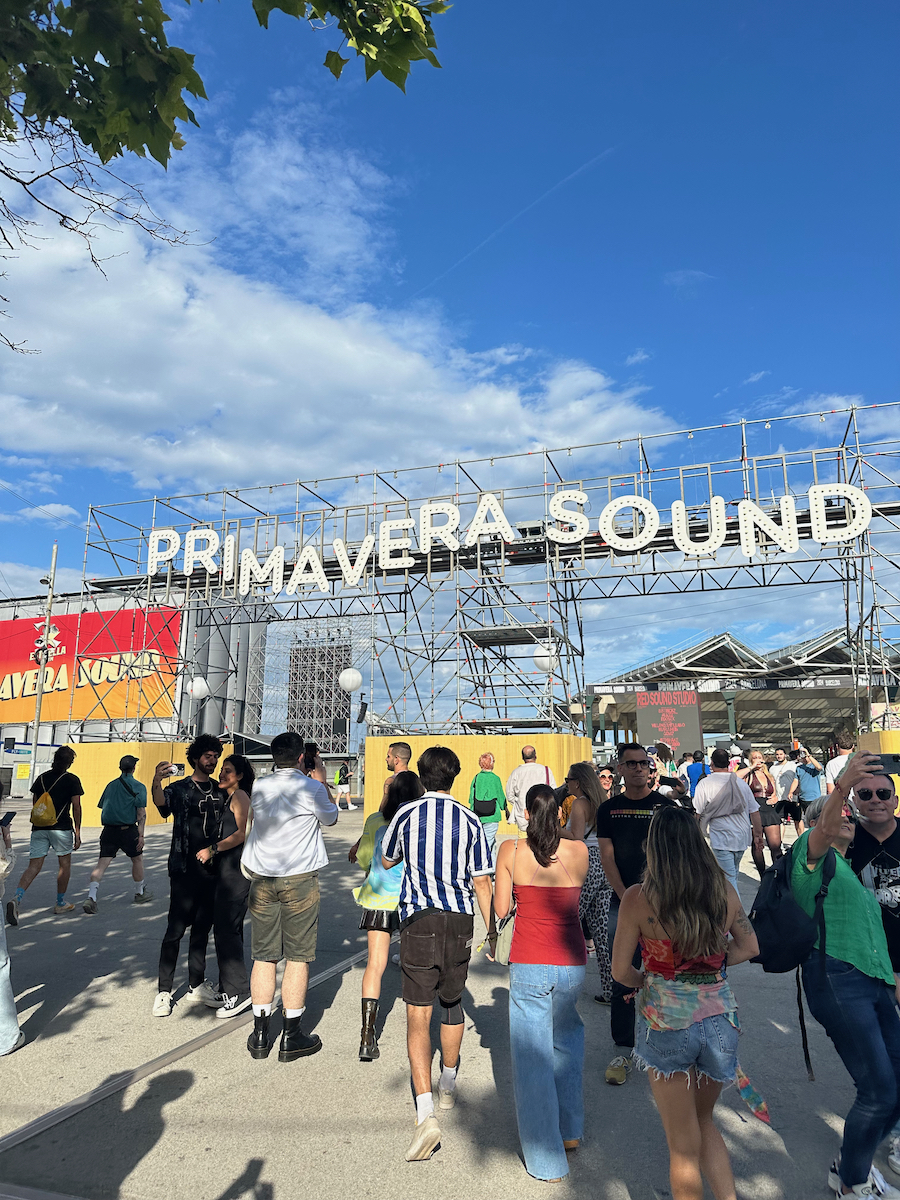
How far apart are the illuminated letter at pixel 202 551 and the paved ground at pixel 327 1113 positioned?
18.1 meters

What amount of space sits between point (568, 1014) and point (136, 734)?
25017 mm

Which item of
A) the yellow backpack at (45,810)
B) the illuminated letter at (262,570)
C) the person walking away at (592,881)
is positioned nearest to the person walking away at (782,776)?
the person walking away at (592,881)

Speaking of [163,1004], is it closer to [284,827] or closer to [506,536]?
[284,827]

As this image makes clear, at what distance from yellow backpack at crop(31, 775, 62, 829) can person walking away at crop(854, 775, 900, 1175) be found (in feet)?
25.8

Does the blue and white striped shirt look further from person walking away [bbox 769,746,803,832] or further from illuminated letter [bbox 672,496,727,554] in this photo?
illuminated letter [bbox 672,496,727,554]

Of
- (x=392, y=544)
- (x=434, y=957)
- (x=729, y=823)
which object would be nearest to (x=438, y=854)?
(x=434, y=957)

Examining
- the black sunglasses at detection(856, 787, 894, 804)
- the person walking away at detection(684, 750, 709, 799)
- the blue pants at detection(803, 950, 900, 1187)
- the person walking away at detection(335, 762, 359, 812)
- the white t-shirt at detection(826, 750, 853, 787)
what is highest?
the black sunglasses at detection(856, 787, 894, 804)

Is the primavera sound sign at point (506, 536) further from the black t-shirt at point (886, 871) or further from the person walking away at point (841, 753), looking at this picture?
the black t-shirt at point (886, 871)

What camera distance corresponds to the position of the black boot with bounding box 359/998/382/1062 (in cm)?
446

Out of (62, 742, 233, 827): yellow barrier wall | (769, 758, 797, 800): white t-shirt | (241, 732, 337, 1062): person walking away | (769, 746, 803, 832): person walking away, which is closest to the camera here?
(241, 732, 337, 1062): person walking away

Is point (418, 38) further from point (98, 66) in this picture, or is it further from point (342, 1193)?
point (342, 1193)

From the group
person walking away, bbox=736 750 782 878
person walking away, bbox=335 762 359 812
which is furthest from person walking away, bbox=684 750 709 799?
person walking away, bbox=335 762 359 812

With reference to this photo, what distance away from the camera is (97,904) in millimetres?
8984

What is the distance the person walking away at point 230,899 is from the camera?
5277mm
